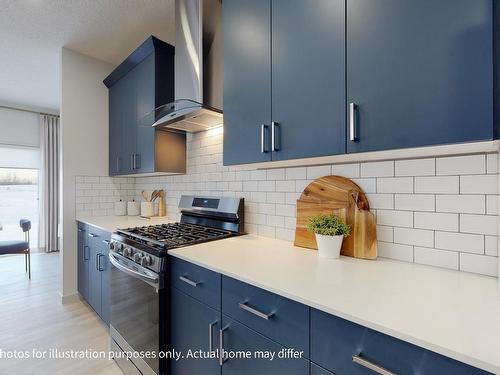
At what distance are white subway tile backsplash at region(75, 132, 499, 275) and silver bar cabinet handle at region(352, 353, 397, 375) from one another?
65cm

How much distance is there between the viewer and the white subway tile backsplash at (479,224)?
97 cm

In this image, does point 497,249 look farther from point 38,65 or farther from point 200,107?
point 38,65

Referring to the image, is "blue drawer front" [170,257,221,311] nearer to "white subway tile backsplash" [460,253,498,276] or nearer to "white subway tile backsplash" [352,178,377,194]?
"white subway tile backsplash" [352,178,377,194]

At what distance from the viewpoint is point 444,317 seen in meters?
0.69

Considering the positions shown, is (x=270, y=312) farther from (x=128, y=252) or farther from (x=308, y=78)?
(x=128, y=252)

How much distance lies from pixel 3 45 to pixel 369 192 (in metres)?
3.65

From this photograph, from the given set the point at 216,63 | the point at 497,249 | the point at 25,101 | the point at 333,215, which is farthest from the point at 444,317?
the point at 25,101

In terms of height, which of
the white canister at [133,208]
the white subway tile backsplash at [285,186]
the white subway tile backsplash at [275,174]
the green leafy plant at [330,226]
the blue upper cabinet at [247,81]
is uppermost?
the blue upper cabinet at [247,81]

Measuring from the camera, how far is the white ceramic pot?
123 centimetres

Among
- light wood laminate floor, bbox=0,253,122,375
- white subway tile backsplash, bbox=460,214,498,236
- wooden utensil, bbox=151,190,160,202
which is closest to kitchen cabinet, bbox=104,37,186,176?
wooden utensil, bbox=151,190,160,202

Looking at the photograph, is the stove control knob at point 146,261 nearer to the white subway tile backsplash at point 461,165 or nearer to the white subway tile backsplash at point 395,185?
the white subway tile backsplash at point 395,185

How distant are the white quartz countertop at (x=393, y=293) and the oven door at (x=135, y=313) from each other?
32 cm

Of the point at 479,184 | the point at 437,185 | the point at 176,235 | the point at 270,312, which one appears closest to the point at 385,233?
the point at 437,185

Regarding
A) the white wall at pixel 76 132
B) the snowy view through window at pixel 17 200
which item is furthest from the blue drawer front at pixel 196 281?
the snowy view through window at pixel 17 200
